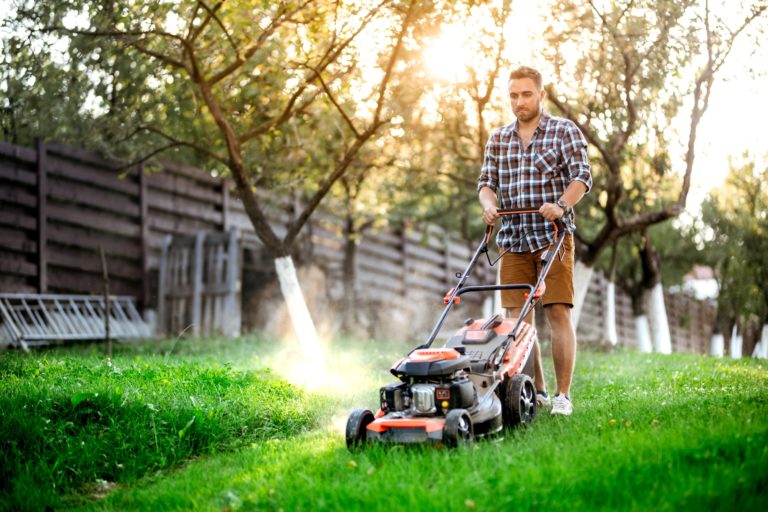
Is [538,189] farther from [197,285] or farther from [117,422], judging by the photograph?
[197,285]

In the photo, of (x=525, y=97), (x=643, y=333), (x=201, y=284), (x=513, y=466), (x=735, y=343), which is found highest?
(x=525, y=97)

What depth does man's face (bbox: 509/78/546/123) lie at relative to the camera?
5.42 m

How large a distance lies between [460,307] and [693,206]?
5590 mm

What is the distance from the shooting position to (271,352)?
34.3 ft

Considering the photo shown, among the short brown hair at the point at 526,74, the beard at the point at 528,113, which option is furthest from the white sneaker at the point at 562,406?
the short brown hair at the point at 526,74

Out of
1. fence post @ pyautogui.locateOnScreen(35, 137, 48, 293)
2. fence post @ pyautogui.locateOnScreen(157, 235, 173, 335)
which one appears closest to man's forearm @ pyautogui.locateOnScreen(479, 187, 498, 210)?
fence post @ pyautogui.locateOnScreen(35, 137, 48, 293)

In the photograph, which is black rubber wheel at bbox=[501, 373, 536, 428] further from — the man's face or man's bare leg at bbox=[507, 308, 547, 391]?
the man's face

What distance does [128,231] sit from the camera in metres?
12.3

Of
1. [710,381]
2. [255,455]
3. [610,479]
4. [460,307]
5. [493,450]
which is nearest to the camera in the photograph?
[610,479]

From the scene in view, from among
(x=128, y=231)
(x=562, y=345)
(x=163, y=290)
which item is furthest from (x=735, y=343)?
(x=562, y=345)

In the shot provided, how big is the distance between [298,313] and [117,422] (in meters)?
3.90

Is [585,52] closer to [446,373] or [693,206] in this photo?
[446,373]

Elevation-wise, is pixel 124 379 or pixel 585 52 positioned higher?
pixel 585 52

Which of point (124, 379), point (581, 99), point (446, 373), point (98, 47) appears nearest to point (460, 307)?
point (581, 99)
